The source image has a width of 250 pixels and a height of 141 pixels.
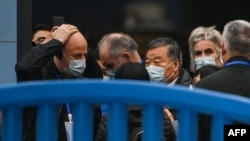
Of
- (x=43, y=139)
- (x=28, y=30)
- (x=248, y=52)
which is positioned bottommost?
(x=43, y=139)

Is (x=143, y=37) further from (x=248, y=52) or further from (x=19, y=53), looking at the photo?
(x=248, y=52)

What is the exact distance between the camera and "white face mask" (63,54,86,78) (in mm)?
4199

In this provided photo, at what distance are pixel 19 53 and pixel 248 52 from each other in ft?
12.2

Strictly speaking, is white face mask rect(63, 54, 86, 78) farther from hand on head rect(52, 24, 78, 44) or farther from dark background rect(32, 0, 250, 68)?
dark background rect(32, 0, 250, 68)

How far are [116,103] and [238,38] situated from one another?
255 cm

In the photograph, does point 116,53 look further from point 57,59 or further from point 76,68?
point 57,59

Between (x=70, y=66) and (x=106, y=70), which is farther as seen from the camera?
(x=106, y=70)

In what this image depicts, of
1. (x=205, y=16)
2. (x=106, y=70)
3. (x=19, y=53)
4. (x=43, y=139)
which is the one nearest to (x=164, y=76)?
(x=106, y=70)

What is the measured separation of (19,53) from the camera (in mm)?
6906

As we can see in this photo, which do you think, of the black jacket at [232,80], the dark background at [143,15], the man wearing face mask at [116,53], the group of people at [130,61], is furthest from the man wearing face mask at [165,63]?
the dark background at [143,15]

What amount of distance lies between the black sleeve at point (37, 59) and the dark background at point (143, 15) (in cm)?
366

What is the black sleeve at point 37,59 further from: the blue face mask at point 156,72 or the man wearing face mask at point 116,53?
the blue face mask at point 156,72

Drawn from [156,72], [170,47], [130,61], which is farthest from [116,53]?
[170,47]

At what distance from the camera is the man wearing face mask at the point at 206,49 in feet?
18.6
